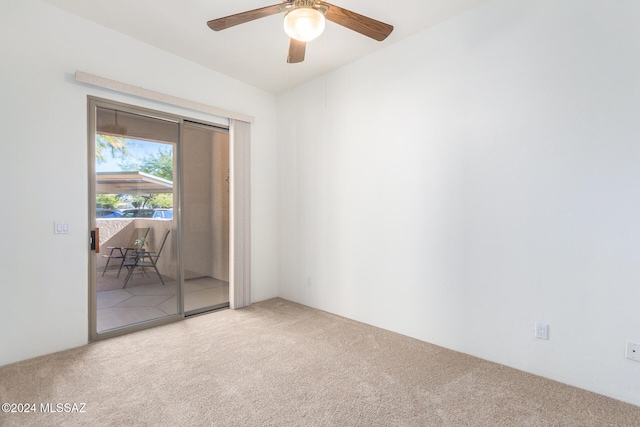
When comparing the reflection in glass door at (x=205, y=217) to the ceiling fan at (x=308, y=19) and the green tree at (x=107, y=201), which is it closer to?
the green tree at (x=107, y=201)

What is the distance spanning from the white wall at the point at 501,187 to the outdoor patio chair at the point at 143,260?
1.96 metres

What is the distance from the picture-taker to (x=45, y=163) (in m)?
2.66

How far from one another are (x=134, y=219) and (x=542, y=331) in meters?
3.80

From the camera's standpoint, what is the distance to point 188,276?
3754mm

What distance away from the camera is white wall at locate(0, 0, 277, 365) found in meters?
2.49

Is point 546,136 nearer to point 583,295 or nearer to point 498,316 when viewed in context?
point 583,295

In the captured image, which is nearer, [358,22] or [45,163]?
[358,22]

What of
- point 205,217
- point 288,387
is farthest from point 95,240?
point 288,387

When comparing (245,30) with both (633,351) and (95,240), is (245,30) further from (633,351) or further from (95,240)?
(633,351)

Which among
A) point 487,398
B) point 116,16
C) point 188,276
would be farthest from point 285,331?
point 116,16

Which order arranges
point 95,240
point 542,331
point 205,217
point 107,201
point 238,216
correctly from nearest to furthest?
point 542,331 → point 95,240 → point 107,201 → point 205,217 → point 238,216

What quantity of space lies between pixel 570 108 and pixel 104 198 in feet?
13.0

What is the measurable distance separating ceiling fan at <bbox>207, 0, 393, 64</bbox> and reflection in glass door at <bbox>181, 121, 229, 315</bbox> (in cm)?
189

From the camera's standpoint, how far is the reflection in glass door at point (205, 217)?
3.72m
